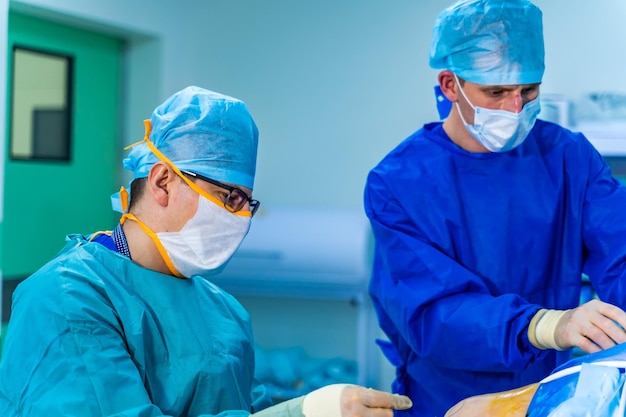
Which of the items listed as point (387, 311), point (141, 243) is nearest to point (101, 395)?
point (141, 243)

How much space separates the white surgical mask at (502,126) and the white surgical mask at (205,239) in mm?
530

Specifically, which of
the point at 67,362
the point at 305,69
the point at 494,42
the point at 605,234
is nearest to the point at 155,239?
the point at 67,362

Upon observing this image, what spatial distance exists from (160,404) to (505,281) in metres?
0.73

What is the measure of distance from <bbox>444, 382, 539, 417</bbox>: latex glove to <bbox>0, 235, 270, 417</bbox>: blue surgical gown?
340mm

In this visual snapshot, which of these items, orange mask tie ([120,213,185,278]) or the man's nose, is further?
the man's nose

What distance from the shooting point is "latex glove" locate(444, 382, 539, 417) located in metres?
1.23

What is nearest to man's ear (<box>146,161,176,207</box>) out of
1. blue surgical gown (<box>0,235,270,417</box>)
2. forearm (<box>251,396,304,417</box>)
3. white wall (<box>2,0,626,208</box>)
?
blue surgical gown (<box>0,235,270,417</box>)

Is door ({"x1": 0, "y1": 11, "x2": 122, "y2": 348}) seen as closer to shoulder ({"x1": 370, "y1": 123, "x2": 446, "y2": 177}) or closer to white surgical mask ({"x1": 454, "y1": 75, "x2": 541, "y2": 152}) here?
shoulder ({"x1": 370, "y1": 123, "x2": 446, "y2": 177})

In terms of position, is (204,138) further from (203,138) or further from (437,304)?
(437,304)

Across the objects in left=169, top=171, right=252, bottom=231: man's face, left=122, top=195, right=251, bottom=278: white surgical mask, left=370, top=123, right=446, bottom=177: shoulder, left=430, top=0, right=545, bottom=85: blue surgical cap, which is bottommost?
left=122, top=195, right=251, bottom=278: white surgical mask

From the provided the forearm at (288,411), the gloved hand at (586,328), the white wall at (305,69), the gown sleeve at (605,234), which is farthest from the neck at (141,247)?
the white wall at (305,69)

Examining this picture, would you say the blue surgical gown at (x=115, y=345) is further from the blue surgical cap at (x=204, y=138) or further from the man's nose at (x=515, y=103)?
the man's nose at (x=515, y=103)

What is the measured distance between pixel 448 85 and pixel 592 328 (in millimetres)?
644

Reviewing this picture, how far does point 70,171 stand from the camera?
3826 mm
